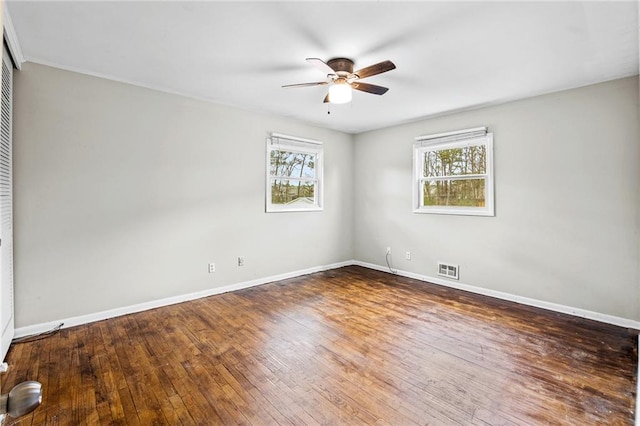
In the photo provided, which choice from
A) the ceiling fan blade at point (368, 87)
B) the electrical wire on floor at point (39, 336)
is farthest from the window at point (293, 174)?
the electrical wire on floor at point (39, 336)

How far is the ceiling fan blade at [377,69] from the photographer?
8.39 feet

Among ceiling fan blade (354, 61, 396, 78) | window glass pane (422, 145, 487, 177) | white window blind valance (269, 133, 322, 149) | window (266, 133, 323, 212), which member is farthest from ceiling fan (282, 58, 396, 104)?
window glass pane (422, 145, 487, 177)

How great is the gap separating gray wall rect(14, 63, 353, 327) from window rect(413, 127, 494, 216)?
6.92ft

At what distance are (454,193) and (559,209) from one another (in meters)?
1.26

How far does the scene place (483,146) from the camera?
4211mm

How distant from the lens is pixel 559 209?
3555 millimetres

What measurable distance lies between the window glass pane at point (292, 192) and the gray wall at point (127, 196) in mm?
273

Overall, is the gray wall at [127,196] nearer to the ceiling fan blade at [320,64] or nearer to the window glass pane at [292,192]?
the window glass pane at [292,192]

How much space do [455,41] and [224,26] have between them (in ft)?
5.79

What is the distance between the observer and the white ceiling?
7.13ft

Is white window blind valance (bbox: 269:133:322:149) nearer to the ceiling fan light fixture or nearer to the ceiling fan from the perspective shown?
the ceiling fan

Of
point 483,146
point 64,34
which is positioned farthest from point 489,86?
point 64,34

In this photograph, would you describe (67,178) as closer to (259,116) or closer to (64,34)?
(64,34)

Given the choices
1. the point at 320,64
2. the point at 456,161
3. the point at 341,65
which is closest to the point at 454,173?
the point at 456,161
